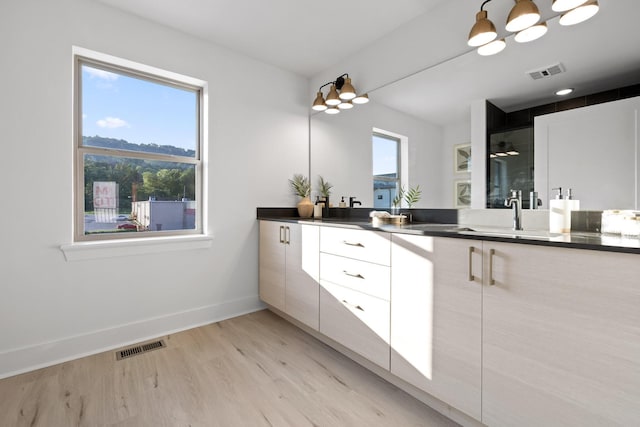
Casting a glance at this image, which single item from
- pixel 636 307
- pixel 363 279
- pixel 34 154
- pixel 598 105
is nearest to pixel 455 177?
pixel 598 105

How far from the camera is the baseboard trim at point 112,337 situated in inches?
73.7

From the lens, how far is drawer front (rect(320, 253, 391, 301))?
171 cm

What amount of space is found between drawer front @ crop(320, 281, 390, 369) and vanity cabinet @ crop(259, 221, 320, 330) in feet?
0.43

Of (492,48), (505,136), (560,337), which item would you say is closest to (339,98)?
(492,48)

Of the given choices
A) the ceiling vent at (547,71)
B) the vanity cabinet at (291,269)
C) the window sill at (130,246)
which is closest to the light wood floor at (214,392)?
the vanity cabinet at (291,269)

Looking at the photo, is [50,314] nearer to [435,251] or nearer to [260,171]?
[260,171]

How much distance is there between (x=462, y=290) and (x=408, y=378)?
582 mm

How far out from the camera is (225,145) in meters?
2.71

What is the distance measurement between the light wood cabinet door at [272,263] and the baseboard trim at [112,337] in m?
0.25

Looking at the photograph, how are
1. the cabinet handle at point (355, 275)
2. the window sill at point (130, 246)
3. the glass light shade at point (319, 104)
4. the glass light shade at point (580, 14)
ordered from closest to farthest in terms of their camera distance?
1. the glass light shade at point (580, 14)
2. the cabinet handle at point (355, 275)
3. the window sill at point (130, 246)
4. the glass light shade at point (319, 104)

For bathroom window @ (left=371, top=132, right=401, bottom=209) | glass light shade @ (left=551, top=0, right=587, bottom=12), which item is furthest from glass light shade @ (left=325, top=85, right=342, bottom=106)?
glass light shade @ (left=551, top=0, right=587, bottom=12)

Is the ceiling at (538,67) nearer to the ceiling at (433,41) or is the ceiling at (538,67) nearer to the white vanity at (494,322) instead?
the ceiling at (433,41)

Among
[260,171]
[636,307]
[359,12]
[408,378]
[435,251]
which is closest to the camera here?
[636,307]

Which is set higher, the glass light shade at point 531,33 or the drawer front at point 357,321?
the glass light shade at point 531,33
